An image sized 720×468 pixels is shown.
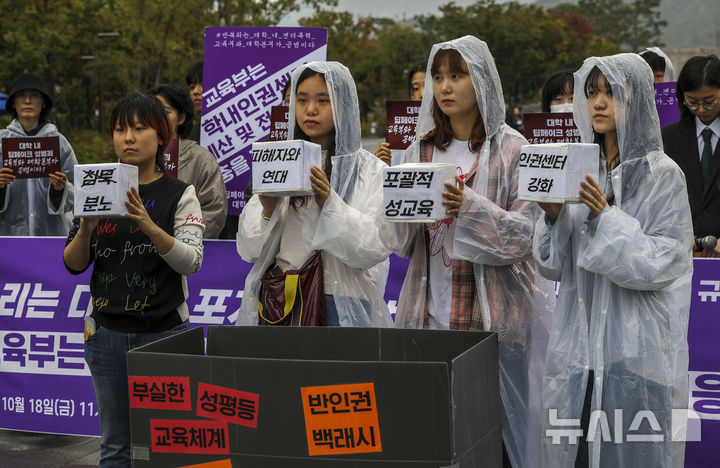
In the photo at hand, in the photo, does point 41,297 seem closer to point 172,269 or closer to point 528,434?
point 172,269

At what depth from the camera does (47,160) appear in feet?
19.4

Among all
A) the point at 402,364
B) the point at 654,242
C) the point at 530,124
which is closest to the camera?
the point at 402,364

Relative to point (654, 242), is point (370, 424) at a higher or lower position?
lower

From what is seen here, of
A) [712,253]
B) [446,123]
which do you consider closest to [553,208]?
[446,123]

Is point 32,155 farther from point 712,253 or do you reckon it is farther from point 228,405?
point 228,405

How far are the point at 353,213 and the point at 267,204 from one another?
343 mm

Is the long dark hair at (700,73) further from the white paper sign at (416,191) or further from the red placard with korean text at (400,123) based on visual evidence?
the white paper sign at (416,191)

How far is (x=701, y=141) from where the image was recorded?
5.11 metres

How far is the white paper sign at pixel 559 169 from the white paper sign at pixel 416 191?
0.32 m

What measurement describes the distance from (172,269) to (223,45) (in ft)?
9.77

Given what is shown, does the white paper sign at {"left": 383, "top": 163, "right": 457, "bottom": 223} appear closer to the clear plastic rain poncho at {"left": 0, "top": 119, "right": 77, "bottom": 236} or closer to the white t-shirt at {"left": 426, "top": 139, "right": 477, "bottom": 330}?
the white t-shirt at {"left": 426, "top": 139, "right": 477, "bottom": 330}

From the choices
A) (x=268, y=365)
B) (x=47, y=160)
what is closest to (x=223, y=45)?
(x=47, y=160)

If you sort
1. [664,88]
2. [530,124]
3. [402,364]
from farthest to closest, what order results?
[664,88] → [530,124] → [402,364]

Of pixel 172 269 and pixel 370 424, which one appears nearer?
pixel 370 424
